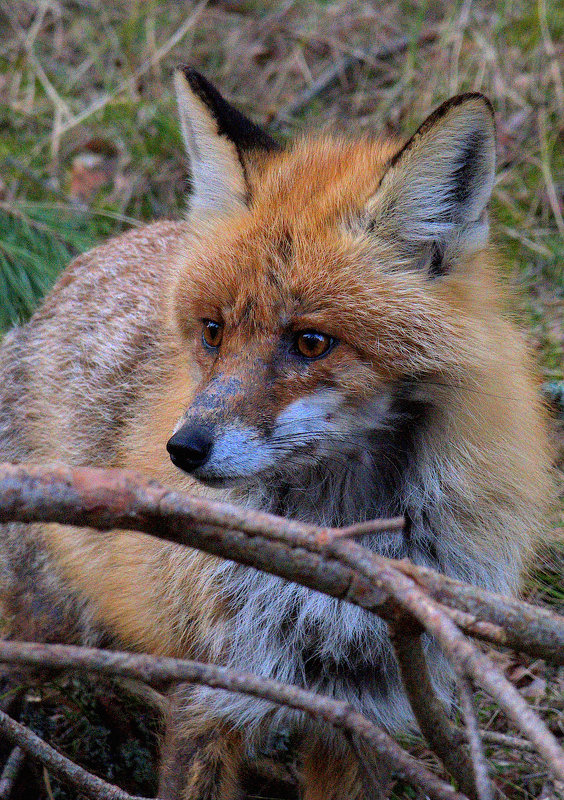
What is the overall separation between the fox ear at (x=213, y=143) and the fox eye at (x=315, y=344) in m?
0.73

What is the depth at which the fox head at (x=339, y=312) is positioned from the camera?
252 centimetres

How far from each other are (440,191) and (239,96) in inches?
218

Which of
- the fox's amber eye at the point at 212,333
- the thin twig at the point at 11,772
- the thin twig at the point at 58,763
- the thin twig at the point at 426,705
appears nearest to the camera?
the thin twig at the point at 426,705

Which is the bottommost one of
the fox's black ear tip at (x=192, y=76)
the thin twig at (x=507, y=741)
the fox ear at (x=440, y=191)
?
the thin twig at (x=507, y=741)

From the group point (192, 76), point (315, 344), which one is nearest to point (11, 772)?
point (315, 344)

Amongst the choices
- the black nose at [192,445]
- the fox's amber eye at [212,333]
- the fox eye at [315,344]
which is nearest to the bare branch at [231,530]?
the black nose at [192,445]

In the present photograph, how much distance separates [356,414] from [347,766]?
1.53 meters

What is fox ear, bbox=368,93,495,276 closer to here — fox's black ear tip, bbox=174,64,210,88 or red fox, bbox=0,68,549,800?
red fox, bbox=0,68,549,800

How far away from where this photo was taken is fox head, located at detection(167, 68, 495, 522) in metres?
2.52

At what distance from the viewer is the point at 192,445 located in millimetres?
2404

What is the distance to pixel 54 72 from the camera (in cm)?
820

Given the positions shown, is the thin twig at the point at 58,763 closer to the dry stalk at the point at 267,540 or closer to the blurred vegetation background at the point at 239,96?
the dry stalk at the point at 267,540

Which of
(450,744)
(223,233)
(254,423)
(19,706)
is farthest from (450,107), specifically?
(19,706)

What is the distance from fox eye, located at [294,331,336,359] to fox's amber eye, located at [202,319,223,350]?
1.12ft
